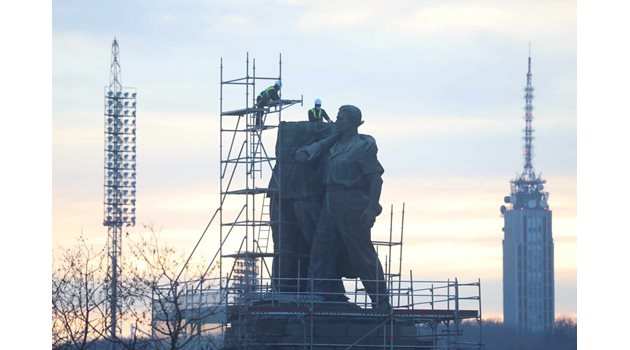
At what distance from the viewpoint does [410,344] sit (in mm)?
37875

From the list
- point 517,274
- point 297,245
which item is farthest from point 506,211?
point 297,245

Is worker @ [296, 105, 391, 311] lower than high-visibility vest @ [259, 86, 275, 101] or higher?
lower

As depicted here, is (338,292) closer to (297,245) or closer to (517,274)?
(297,245)

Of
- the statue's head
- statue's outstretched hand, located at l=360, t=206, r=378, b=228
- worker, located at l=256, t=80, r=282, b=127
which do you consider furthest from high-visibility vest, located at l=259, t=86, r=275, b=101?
statue's outstretched hand, located at l=360, t=206, r=378, b=228

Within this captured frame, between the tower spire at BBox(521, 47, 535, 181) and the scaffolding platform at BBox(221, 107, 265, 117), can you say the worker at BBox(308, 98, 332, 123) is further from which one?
the tower spire at BBox(521, 47, 535, 181)

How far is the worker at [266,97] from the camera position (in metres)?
40.7

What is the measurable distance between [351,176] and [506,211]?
138365 mm

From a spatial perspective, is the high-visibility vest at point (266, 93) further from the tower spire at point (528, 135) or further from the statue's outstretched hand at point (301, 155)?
the tower spire at point (528, 135)

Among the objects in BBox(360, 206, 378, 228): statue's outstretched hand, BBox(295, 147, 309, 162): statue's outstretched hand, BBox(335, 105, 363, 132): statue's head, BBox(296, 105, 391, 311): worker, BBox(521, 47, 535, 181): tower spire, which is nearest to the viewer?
BBox(360, 206, 378, 228): statue's outstretched hand

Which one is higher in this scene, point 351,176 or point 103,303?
point 351,176

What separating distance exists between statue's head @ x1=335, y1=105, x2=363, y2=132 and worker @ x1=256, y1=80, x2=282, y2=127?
187cm

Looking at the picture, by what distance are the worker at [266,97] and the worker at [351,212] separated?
6.39ft

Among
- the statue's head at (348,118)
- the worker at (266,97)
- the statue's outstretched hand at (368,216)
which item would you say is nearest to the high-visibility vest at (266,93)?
the worker at (266,97)

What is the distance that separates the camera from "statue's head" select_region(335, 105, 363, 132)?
39344 millimetres
